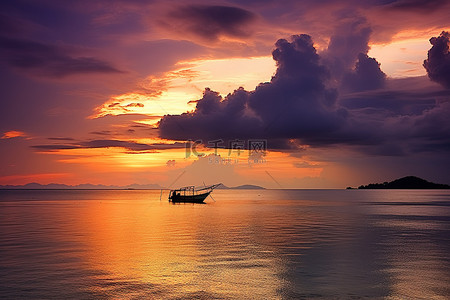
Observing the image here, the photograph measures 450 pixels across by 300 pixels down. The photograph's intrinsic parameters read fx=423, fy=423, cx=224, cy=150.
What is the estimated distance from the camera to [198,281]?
2314cm

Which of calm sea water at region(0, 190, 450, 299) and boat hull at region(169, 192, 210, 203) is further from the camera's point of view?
boat hull at region(169, 192, 210, 203)

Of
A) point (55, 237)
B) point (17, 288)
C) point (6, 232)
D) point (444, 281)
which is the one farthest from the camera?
point (6, 232)

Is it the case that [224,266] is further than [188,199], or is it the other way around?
[188,199]

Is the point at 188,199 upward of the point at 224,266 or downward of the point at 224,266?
downward

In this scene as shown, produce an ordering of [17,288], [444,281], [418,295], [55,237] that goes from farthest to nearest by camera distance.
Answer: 1. [55,237]
2. [444,281]
3. [17,288]
4. [418,295]

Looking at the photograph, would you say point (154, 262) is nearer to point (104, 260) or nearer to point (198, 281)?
point (104, 260)

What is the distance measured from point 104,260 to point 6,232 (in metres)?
25.9

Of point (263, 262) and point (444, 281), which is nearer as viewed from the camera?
point (444, 281)

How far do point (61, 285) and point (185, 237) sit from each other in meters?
23.1

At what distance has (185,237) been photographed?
45.1 meters

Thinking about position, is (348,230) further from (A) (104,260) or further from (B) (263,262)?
(A) (104,260)

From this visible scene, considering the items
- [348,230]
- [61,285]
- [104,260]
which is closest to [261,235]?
[348,230]

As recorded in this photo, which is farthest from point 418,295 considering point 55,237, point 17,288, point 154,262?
point 55,237

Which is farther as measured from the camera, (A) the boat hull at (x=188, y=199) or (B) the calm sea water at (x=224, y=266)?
(A) the boat hull at (x=188, y=199)
